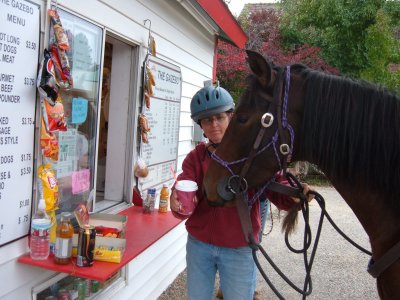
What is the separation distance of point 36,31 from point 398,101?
5.64 feet

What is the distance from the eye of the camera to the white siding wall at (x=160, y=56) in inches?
75.3

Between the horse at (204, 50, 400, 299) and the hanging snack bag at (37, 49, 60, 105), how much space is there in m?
0.93

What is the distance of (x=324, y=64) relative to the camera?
11.8 m

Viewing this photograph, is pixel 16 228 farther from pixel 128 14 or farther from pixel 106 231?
pixel 128 14

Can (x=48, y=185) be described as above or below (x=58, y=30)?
below

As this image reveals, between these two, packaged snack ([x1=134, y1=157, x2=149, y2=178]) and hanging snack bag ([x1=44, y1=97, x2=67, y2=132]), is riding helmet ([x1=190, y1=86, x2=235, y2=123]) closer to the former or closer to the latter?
hanging snack bag ([x1=44, y1=97, x2=67, y2=132])

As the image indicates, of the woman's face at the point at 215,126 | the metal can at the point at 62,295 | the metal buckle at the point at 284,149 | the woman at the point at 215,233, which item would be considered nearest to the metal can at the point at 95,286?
the metal can at the point at 62,295

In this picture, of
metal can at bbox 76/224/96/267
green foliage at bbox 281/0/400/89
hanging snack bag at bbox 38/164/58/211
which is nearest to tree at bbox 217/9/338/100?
green foliage at bbox 281/0/400/89

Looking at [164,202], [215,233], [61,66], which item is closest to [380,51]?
[164,202]

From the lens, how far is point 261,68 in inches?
65.0

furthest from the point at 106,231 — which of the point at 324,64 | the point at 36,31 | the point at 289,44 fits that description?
the point at 289,44

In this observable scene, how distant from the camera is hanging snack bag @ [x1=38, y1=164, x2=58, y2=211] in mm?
1955

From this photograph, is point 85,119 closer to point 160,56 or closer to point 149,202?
point 149,202

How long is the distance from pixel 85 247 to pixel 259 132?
1018 mm
